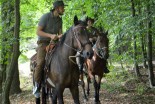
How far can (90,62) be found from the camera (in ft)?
37.1

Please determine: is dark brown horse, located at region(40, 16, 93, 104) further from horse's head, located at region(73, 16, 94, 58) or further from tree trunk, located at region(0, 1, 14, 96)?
tree trunk, located at region(0, 1, 14, 96)

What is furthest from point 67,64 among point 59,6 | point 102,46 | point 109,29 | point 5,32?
point 109,29

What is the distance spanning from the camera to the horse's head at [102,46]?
1027cm

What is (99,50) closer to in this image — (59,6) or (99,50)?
(99,50)

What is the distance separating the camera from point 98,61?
434 inches

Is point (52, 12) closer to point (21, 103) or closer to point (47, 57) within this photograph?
point (47, 57)

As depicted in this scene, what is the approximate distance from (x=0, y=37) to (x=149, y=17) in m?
5.84

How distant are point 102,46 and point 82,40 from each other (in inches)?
186

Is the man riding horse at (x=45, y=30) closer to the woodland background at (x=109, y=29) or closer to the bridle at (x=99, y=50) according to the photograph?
the woodland background at (x=109, y=29)

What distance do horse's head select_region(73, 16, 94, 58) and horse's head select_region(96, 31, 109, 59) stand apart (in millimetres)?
4305

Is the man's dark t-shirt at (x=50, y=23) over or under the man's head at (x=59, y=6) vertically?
under

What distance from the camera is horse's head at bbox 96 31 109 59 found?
10.3 metres

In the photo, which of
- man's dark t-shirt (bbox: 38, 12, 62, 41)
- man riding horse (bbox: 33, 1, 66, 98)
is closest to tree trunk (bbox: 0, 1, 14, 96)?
man riding horse (bbox: 33, 1, 66, 98)

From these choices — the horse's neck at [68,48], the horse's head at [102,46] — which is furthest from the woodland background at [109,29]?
the horse's neck at [68,48]
